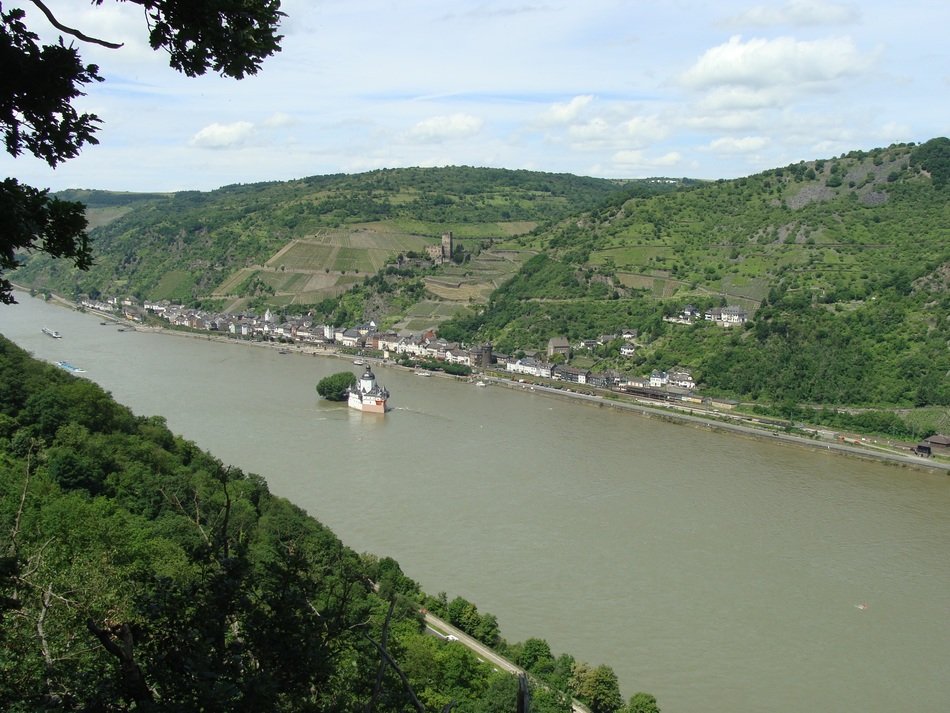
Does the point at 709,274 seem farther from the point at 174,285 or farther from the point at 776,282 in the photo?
the point at 174,285

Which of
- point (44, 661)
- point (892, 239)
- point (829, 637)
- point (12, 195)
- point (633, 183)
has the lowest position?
point (829, 637)

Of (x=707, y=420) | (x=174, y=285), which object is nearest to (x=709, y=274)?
(x=707, y=420)

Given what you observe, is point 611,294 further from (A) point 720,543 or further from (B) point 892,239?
(A) point 720,543

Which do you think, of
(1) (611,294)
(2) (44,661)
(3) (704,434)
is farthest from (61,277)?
(2) (44,661)

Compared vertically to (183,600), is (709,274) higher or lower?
higher

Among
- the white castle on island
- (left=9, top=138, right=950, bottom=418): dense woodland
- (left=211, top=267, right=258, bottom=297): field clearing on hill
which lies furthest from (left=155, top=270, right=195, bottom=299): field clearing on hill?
the white castle on island
